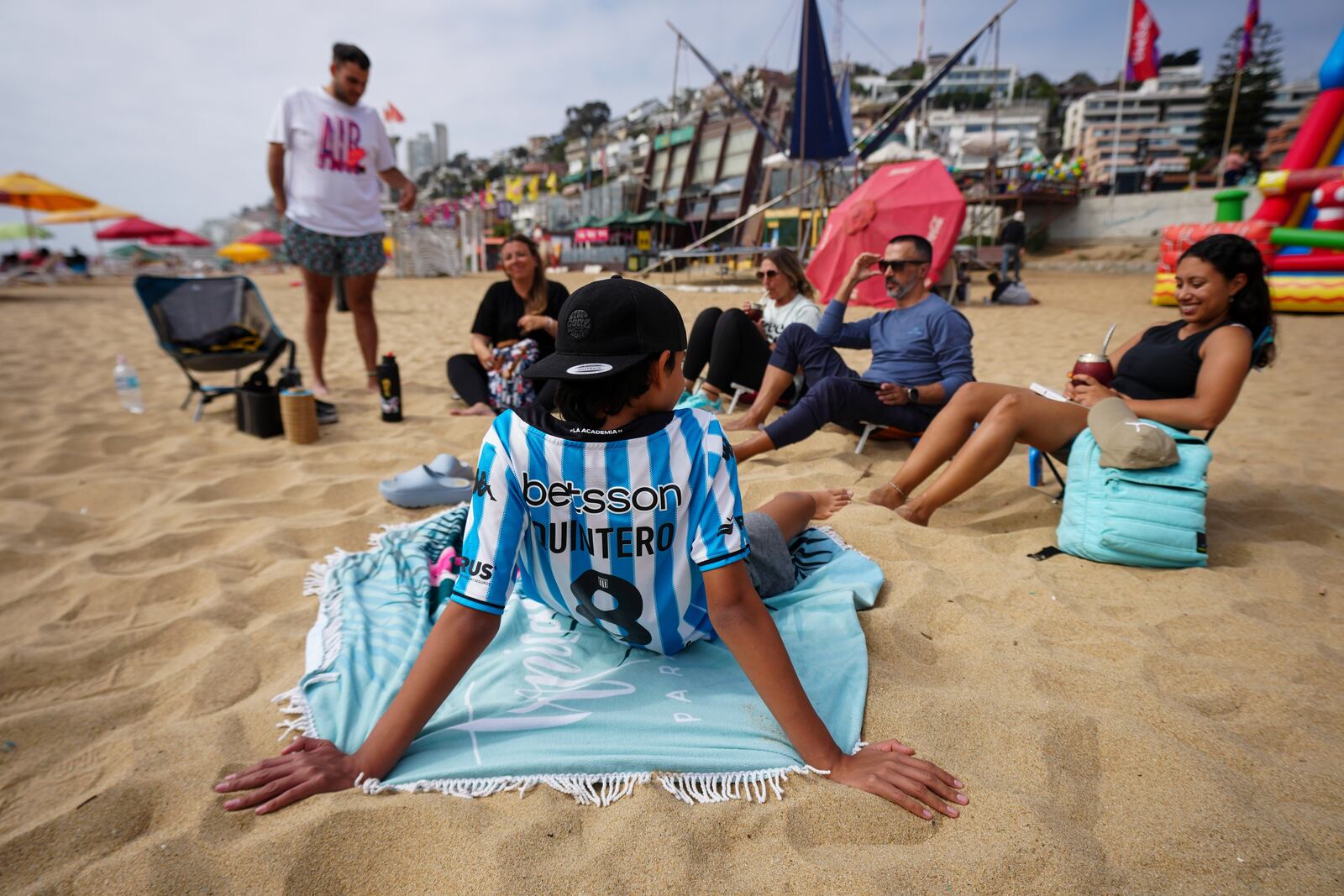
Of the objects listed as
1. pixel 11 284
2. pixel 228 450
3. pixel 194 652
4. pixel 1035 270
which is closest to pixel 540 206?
pixel 11 284

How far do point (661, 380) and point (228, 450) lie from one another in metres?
3.38

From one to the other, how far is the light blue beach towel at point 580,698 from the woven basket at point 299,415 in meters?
1.91

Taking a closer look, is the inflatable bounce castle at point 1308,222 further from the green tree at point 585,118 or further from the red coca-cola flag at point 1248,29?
the green tree at point 585,118

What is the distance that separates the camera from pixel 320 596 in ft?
7.13

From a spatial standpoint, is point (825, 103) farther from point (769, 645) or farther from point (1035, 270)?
point (769, 645)

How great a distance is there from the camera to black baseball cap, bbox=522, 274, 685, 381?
1199mm

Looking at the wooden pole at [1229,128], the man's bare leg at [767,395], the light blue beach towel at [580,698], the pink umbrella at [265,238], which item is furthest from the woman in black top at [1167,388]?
the pink umbrella at [265,238]

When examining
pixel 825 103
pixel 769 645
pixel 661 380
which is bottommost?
pixel 769 645

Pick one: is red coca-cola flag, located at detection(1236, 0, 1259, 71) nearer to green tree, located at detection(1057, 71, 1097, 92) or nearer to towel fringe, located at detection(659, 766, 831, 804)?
towel fringe, located at detection(659, 766, 831, 804)

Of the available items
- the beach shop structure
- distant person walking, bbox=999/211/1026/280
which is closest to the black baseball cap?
the beach shop structure

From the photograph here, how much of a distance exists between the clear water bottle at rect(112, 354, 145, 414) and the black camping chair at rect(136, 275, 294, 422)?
0.26 metres

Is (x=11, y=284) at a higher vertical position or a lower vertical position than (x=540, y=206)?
lower

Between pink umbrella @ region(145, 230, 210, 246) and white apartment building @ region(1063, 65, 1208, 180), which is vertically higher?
white apartment building @ region(1063, 65, 1208, 180)

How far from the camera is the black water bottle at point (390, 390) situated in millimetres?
4164
